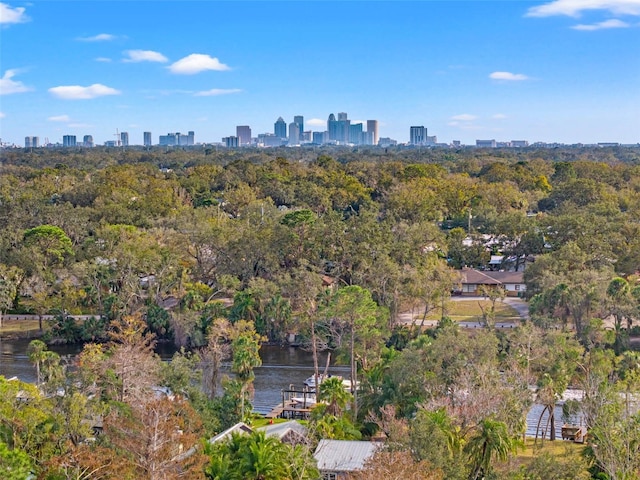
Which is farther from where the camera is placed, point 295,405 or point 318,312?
point 318,312

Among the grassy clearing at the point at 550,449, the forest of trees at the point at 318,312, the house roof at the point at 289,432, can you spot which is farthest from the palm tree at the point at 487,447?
the house roof at the point at 289,432

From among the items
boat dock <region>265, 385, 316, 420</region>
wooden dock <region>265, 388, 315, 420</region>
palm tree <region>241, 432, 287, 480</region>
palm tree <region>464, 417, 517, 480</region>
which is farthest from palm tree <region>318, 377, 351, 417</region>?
palm tree <region>464, 417, 517, 480</region>

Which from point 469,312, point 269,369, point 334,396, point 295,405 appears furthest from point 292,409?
point 469,312

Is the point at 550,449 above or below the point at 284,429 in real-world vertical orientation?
below

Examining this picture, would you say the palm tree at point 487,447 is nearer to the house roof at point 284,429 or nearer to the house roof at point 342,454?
the house roof at point 342,454

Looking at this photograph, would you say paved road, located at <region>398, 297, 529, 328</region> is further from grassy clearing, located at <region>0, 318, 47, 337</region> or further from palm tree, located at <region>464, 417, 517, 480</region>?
grassy clearing, located at <region>0, 318, 47, 337</region>

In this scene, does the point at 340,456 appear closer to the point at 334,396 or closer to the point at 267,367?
the point at 334,396
